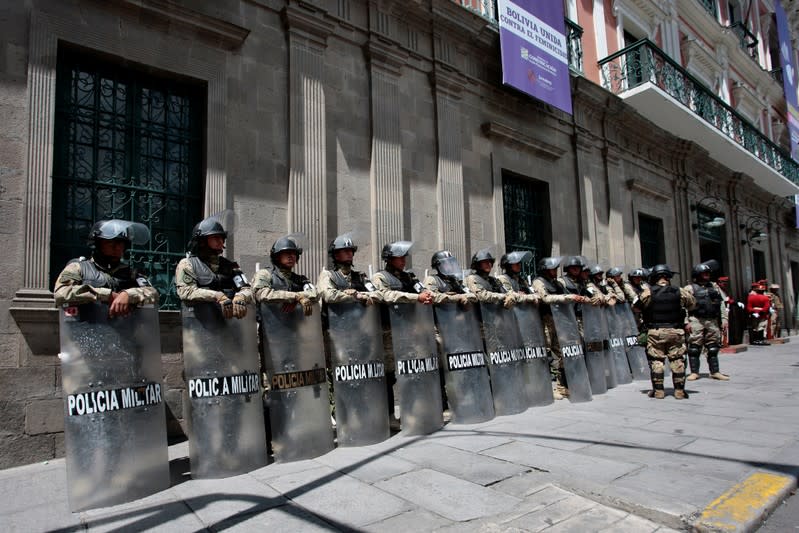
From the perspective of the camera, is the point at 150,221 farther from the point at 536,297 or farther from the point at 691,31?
the point at 691,31

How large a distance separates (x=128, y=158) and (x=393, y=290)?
350cm

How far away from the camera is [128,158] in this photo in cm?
624

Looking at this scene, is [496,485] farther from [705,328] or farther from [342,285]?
[705,328]

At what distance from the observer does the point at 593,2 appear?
15094mm

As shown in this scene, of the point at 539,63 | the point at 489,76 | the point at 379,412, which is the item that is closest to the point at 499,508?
the point at 379,412

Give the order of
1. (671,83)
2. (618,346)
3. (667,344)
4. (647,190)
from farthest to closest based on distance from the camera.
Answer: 1. (647,190)
2. (671,83)
3. (618,346)
4. (667,344)

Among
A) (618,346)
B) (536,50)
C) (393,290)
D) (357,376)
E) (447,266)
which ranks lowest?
(618,346)

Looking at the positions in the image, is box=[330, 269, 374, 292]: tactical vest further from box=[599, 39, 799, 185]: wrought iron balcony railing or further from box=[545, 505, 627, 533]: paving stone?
box=[599, 39, 799, 185]: wrought iron balcony railing

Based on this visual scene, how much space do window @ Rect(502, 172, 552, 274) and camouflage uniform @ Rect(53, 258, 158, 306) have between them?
26.0ft

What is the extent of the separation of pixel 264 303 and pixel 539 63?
898 cm

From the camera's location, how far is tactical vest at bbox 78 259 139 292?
413 centimetres

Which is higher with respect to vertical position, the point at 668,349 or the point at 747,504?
the point at 668,349

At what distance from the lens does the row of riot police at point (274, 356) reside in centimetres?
380

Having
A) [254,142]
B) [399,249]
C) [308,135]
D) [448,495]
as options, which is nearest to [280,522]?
[448,495]
